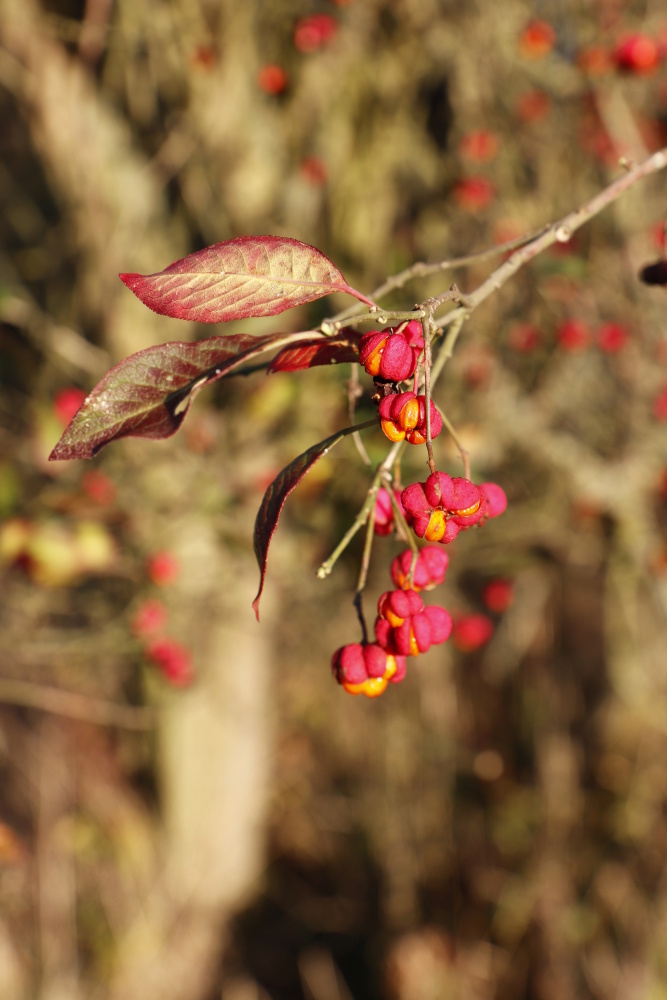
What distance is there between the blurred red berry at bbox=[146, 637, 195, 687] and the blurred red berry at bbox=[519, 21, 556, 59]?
2.06 metres

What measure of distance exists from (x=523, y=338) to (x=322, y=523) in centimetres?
82

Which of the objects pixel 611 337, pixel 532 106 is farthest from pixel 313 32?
pixel 611 337

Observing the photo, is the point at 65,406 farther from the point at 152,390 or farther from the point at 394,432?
the point at 394,432

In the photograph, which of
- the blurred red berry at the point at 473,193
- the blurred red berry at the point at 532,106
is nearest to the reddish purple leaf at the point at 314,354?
the blurred red berry at the point at 473,193

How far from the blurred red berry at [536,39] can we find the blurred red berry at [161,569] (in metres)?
1.85

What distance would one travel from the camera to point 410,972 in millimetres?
3129

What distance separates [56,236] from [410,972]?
3442mm

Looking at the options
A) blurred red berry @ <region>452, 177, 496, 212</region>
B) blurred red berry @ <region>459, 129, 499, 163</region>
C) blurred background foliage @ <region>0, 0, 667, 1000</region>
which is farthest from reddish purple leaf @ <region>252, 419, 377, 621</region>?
blurred red berry @ <region>459, 129, 499, 163</region>

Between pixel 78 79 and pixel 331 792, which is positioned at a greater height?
pixel 78 79

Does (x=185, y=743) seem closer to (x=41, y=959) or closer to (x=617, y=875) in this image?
(x=41, y=959)

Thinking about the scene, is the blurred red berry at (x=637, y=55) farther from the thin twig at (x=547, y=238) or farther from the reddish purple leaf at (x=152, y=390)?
the reddish purple leaf at (x=152, y=390)

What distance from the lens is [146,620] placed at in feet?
6.38

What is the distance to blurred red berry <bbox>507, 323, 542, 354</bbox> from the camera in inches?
83.2

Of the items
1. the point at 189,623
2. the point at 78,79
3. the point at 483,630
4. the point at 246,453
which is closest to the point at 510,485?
the point at 483,630
